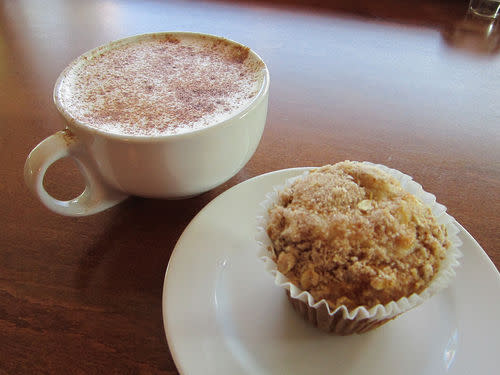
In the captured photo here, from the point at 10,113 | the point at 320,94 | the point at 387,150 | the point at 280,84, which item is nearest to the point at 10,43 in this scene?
the point at 10,113

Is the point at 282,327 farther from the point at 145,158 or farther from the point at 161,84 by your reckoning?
the point at 161,84


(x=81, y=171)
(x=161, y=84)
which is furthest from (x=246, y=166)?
(x=81, y=171)

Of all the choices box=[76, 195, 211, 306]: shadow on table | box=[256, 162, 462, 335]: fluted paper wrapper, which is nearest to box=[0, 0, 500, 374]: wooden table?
box=[76, 195, 211, 306]: shadow on table

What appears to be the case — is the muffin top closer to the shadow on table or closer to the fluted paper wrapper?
the fluted paper wrapper

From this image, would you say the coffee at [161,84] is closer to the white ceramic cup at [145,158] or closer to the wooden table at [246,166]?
the white ceramic cup at [145,158]

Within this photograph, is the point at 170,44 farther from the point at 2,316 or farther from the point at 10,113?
the point at 2,316
